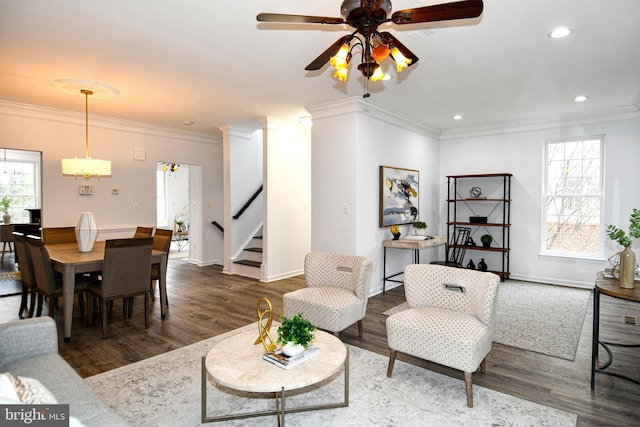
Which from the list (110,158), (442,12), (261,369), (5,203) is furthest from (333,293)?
(5,203)

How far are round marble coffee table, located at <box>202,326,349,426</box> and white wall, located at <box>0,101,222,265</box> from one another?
471cm

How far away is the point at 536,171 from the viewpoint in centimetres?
583

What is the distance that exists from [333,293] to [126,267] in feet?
6.71

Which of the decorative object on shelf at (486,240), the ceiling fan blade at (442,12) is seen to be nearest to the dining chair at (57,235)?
the ceiling fan blade at (442,12)

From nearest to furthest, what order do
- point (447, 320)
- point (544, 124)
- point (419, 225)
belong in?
point (447, 320) < point (419, 225) < point (544, 124)

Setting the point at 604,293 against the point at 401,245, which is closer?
the point at 604,293

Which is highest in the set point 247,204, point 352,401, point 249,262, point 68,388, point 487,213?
point 247,204

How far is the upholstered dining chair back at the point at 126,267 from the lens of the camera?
3396 mm

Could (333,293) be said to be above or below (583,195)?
below

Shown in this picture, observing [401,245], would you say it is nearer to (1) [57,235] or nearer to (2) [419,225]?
(2) [419,225]

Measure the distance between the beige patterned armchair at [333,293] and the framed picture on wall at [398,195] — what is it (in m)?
1.78

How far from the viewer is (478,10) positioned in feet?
5.58

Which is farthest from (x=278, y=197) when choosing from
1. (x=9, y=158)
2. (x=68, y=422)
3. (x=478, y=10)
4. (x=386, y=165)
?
(x=9, y=158)

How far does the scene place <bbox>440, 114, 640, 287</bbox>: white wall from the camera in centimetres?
512
